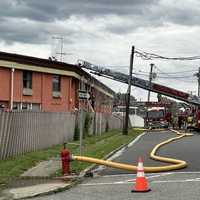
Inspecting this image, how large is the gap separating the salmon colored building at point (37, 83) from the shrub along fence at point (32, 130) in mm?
8089

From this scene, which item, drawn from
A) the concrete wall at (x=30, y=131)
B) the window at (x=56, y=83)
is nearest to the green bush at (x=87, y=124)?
the concrete wall at (x=30, y=131)

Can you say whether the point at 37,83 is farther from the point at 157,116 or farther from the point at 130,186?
the point at 130,186

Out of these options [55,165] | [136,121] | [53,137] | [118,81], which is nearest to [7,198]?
[55,165]

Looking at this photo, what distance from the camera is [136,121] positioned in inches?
3506

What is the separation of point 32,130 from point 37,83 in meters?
23.4

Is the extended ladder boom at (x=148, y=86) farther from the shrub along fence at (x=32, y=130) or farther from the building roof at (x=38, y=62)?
the shrub along fence at (x=32, y=130)

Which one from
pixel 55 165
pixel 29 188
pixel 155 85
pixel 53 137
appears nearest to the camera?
pixel 29 188

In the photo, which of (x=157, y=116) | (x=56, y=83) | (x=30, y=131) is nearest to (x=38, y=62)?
(x=56, y=83)

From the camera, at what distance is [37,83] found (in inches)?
1852

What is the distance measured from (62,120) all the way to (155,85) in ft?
111

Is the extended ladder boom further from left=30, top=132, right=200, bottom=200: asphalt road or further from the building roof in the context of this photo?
left=30, top=132, right=200, bottom=200: asphalt road

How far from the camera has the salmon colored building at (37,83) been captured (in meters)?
42.8

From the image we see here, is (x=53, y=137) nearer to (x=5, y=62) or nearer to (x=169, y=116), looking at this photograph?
(x=5, y=62)

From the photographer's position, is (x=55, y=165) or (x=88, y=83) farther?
(x=88, y=83)
